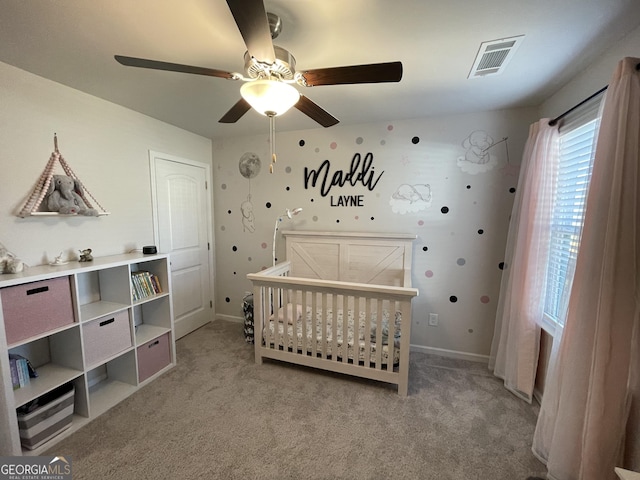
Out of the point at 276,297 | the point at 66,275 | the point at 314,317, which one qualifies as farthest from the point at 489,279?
the point at 66,275

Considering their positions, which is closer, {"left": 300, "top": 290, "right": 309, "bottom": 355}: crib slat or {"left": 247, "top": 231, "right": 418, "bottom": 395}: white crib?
{"left": 247, "top": 231, "right": 418, "bottom": 395}: white crib

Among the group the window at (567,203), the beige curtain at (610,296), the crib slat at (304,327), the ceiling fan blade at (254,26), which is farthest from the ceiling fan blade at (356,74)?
the crib slat at (304,327)

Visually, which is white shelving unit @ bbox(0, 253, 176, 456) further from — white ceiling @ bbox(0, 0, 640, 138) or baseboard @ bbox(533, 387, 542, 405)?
baseboard @ bbox(533, 387, 542, 405)

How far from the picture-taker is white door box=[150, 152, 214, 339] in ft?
8.57

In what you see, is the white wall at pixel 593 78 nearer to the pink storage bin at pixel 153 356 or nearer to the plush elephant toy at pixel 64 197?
the plush elephant toy at pixel 64 197

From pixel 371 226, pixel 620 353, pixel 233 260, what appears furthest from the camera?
pixel 233 260

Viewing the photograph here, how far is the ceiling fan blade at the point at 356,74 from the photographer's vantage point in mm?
1055

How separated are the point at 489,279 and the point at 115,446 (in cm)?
304

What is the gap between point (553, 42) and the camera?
1.33 meters

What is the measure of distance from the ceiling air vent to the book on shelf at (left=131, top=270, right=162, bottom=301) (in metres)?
2.78

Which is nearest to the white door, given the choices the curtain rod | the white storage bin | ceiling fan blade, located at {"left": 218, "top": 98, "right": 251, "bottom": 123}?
the white storage bin

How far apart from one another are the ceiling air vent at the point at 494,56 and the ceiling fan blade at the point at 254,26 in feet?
3.78

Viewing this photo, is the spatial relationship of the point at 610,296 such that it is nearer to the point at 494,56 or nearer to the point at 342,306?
the point at 494,56

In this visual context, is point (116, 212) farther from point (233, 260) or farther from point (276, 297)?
point (276, 297)
